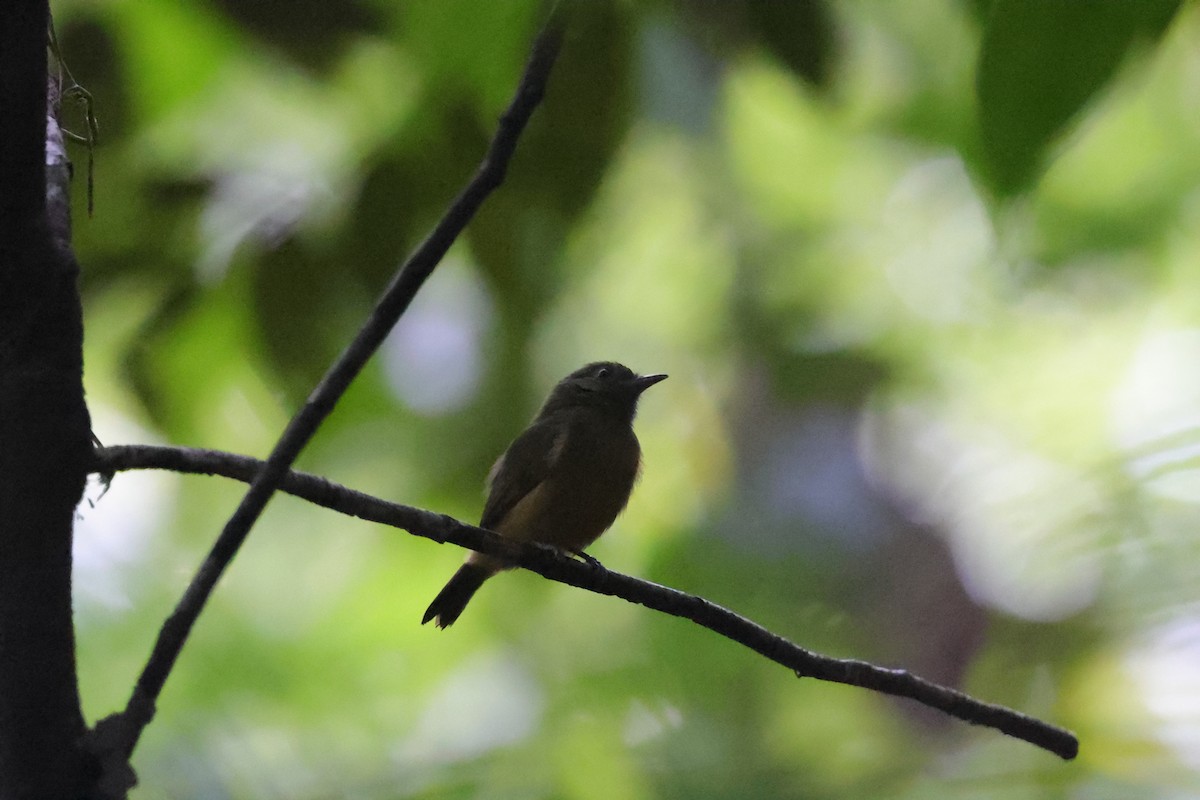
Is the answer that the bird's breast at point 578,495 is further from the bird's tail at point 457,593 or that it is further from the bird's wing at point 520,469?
the bird's tail at point 457,593

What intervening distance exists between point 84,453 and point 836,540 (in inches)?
102

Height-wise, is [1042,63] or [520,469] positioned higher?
[520,469]

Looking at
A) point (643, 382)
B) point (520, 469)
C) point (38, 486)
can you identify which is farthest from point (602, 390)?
point (38, 486)

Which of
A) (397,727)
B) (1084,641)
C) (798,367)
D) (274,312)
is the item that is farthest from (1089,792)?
(274,312)

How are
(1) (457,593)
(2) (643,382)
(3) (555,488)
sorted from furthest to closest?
(2) (643,382)
(1) (457,593)
(3) (555,488)

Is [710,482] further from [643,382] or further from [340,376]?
[340,376]

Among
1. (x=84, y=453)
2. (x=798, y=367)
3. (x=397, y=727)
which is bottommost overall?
(x=84, y=453)

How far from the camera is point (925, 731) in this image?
119 inches

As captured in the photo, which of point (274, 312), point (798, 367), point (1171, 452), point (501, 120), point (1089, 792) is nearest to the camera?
point (501, 120)

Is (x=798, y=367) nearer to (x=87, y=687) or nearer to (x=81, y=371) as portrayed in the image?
(x=87, y=687)

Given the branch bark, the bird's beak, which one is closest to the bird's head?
the bird's beak

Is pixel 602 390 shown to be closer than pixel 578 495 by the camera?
No

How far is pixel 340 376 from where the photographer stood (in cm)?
96

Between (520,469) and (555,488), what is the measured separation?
96 millimetres
